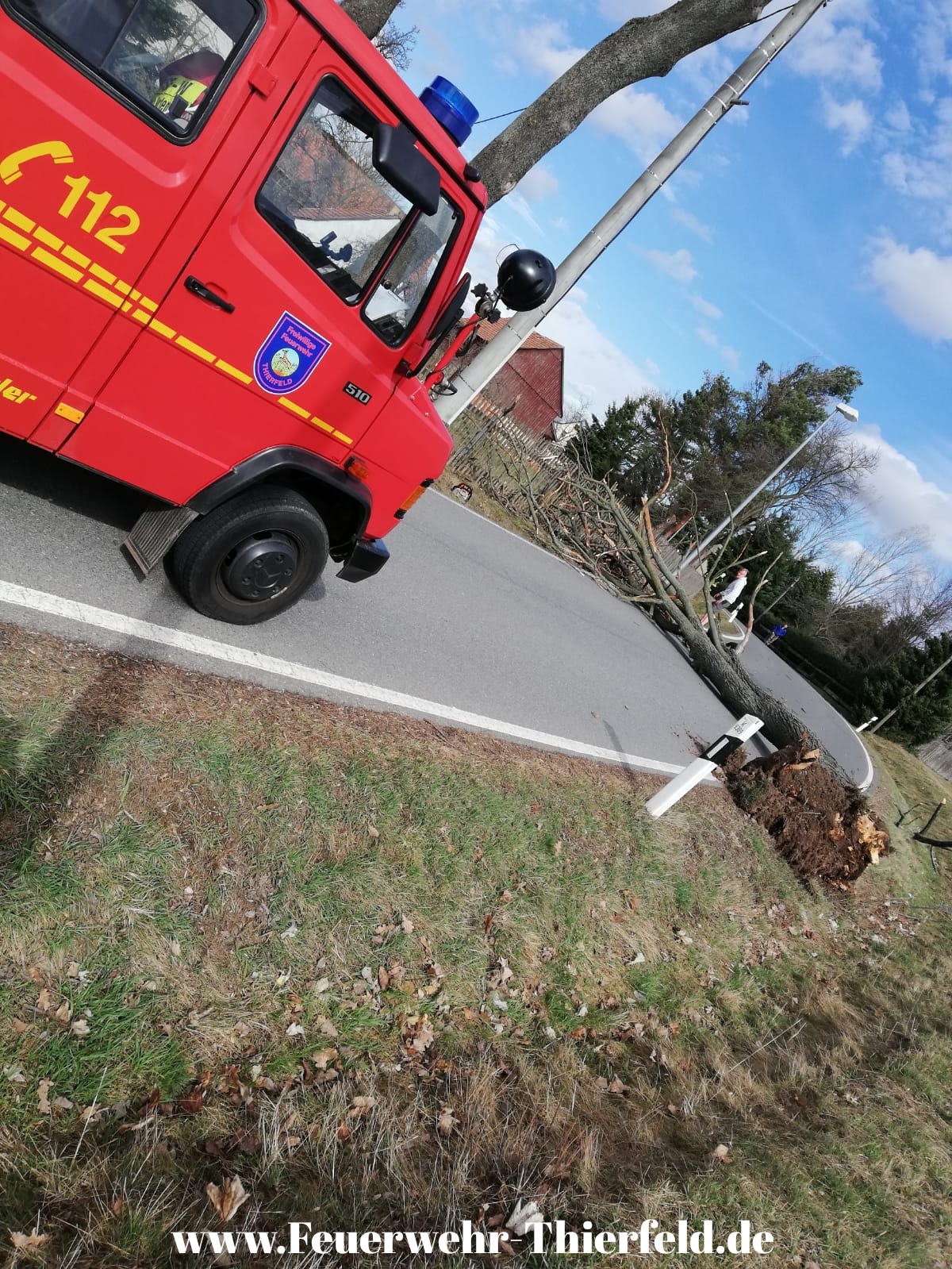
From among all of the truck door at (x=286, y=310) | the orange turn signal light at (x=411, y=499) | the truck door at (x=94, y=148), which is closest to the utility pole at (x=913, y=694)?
the orange turn signal light at (x=411, y=499)

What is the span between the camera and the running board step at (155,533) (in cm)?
404

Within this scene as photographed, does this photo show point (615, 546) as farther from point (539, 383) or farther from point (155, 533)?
point (539, 383)

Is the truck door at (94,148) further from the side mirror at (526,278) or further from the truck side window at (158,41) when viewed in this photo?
the side mirror at (526,278)

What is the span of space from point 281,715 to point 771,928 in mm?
4775

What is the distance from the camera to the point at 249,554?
4.26 metres

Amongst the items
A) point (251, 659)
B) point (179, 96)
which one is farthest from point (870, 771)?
point (179, 96)

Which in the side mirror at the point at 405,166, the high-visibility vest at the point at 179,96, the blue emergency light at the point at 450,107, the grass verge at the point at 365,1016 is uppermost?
the blue emergency light at the point at 450,107

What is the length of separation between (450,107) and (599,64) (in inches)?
246

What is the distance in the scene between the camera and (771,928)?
6277 millimetres

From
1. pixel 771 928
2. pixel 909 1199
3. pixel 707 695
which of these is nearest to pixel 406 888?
pixel 909 1199

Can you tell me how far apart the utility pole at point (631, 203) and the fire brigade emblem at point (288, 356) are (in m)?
4.53

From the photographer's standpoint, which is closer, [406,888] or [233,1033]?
[233,1033]

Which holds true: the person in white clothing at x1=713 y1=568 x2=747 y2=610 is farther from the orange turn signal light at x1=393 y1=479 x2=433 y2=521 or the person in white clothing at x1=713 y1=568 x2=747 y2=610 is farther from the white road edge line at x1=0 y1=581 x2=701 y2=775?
the orange turn signal light at x1=393 y1=479 x2=433 y2=521

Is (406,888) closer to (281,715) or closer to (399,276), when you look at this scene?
(281,715)
